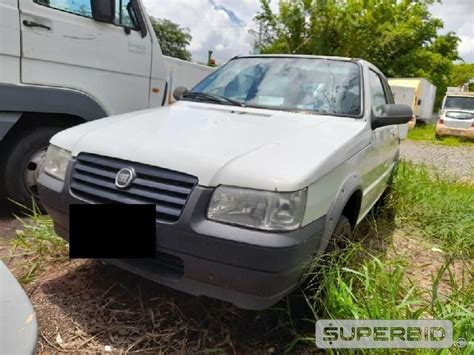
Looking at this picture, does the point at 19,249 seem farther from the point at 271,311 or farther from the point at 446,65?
the point at 446,65

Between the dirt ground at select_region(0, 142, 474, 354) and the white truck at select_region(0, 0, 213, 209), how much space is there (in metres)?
1.06

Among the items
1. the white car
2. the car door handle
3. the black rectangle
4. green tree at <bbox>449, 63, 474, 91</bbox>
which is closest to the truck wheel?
the white car

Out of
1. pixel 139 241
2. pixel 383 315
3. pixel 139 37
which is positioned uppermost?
pixel 139 37

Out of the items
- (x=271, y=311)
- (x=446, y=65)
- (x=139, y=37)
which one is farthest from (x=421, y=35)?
(x=271, y=311)

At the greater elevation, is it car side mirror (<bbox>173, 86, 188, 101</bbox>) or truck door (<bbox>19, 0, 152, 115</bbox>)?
truck door (<bbox>19, 0, 152, 115</bbox>)

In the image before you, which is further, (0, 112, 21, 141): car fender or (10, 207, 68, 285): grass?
(0, 112, 21, 141): car fender

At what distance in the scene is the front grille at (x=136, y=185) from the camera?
6.05ft

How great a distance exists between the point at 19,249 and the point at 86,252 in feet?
3.93

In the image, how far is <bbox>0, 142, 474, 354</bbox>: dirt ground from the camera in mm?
2029

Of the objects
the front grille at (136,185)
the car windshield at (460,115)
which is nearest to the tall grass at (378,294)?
the front grille at (136,185)

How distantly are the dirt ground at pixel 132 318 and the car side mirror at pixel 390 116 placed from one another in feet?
3.79

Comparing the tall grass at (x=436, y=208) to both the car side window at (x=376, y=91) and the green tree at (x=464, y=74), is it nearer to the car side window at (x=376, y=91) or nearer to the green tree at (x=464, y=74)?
the car side window at (x=376, y=91)

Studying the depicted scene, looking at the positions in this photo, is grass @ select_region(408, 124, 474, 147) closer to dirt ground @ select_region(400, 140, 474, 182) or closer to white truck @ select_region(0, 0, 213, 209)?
dirt ground @ select_region(400, 140, 474, 182)

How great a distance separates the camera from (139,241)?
6.26ft
